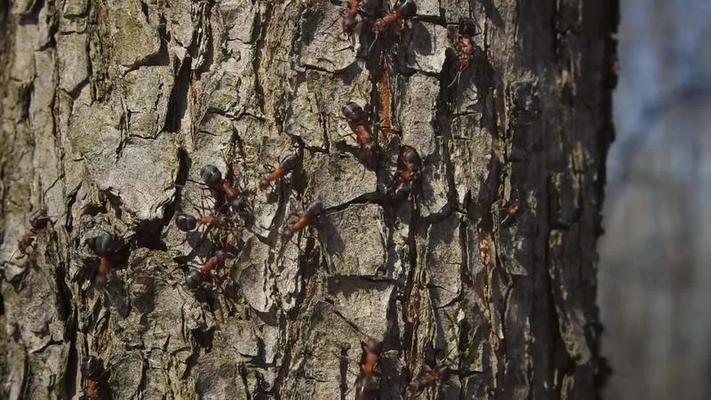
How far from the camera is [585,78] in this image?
8.49 feet

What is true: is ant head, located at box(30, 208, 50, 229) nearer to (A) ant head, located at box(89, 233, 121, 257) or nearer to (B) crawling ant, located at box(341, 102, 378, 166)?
(A) ant head, located at box(89, 233, 121, 257)

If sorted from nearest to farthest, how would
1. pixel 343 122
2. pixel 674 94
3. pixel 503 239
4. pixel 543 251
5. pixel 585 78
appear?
1. pixel 343 122
2. pixel 503 239
3. pixel 543 251
4. pixel 585 78
5. pixel 674 94

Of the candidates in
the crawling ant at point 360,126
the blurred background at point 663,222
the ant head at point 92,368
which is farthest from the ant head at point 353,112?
the blurred background at point 663,222

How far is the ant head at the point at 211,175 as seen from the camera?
189cm

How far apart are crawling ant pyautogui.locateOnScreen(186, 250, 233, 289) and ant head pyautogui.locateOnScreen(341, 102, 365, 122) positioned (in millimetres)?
477

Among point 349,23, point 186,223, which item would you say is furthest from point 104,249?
point 349,23

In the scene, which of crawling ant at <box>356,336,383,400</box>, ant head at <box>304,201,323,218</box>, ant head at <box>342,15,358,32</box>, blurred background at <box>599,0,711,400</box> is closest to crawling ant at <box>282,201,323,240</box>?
ant head at <box>304,201,323,218</box>

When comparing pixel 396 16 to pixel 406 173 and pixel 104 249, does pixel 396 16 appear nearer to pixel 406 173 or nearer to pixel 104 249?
pixel 406 173

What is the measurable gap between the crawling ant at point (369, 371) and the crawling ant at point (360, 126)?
48 cm

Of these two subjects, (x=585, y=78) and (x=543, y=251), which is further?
(x=585, y=78)

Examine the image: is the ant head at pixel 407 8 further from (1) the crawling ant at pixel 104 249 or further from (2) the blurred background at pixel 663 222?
(2) the blurred background at pixel 663 222

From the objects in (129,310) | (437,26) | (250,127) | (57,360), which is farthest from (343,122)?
(57,360)

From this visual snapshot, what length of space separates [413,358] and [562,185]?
858 millimetres

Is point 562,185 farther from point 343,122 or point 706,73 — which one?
point 706,73
